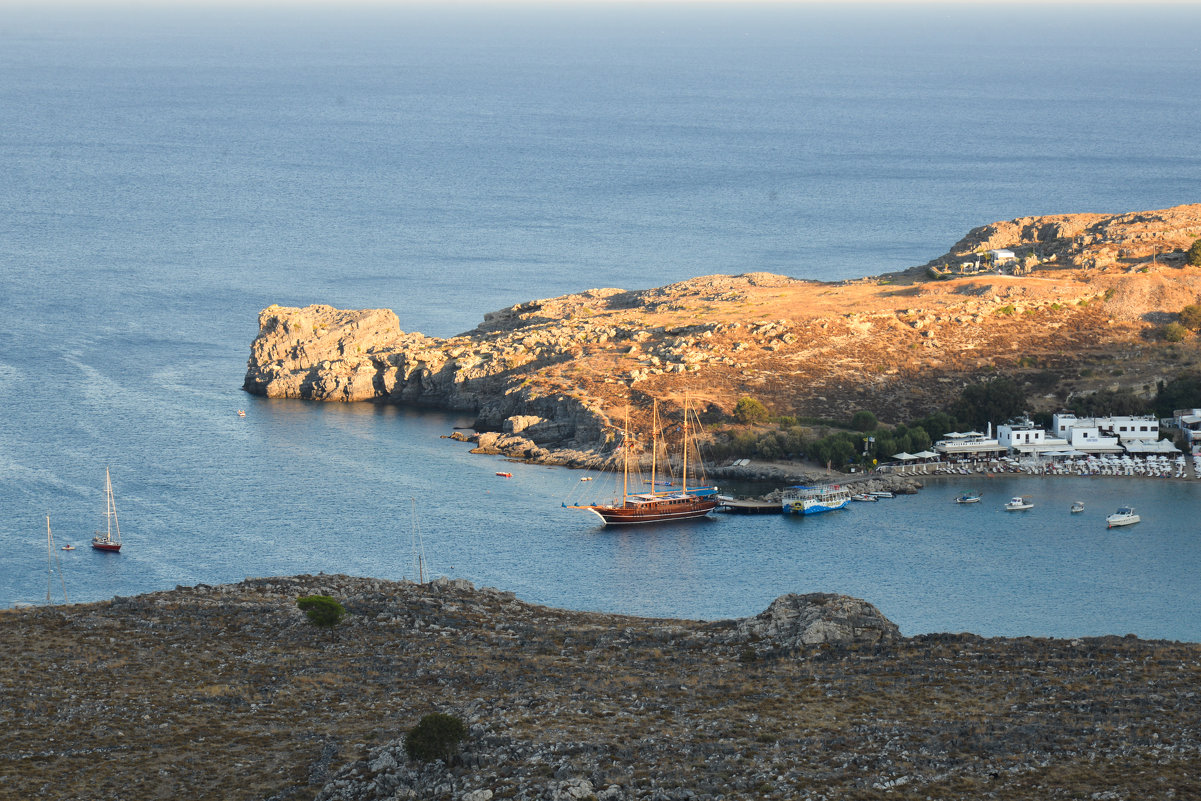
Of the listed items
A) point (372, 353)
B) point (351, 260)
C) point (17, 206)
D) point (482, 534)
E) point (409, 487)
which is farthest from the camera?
point (17, 206)

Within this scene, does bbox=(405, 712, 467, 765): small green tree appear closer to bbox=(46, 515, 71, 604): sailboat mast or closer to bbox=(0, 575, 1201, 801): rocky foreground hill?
bbox=(0, 575, 1201, 801): rocky foreground hill

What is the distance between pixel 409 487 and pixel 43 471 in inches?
726

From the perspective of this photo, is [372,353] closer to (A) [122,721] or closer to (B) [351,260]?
(B) [351,260]

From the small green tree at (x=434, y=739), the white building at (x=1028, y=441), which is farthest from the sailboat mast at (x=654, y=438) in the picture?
the small green tree at (x=434, y=739)

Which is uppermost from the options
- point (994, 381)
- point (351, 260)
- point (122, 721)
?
point (351, 260)

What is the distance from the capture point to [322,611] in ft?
137

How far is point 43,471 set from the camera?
8281 centimetres

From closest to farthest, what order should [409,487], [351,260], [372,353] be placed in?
[409,487] → [372,353] → [351,260]

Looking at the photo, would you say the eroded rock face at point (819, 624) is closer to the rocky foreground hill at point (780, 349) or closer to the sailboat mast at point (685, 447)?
the sailboat mast at point (685, 447)

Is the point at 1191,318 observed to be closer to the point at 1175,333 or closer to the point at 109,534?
the point at 1175,333

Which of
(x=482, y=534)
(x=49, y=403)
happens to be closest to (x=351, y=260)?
(x=49, y=403)

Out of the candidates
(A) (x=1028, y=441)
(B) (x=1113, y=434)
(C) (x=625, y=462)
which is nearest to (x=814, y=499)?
(C) (x=625, y=462)

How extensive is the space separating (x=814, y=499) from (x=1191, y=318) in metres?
35.0

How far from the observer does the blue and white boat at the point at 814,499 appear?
3118 inches
